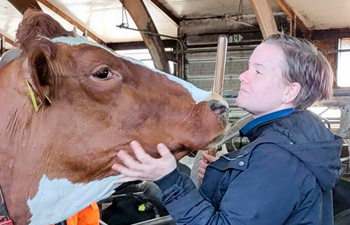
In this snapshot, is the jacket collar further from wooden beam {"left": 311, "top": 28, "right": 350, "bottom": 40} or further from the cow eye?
wooden beam {"left": 311, "top": 28, "right": 350, "bottom": 40}

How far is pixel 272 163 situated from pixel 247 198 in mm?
114

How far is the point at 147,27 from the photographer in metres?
5.68

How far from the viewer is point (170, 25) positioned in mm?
7230

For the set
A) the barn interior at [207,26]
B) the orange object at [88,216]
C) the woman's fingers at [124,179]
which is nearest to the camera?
the woman's fingers at [124,179]

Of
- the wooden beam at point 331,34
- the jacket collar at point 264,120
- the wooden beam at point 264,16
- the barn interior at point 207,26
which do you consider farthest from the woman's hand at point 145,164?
the wooden beam at point 331,34

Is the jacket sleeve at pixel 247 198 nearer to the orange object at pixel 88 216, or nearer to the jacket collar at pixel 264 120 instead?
the jacket collar at pixel 264 120

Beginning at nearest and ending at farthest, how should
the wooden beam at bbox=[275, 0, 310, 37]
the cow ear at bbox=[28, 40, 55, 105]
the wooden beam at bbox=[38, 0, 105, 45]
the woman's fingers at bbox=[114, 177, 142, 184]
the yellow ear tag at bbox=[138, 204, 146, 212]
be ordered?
the cow ear at bbox=[28, 40, 55, 105], the woman's fingers at bbox=[114, 177, 142, 184], the yellow ear tag at bbox=[138, 204, 146, 212], the wooden beam at bbox=[275, 0, 310, 37], the wooden beam at bbox=[38, 0, 105, 45]

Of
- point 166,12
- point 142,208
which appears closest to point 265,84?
point 142,208

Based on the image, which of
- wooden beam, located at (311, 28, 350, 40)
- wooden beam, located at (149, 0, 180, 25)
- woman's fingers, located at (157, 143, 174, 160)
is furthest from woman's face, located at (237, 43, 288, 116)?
wooden beam, located at (311, 28, 350, 40)

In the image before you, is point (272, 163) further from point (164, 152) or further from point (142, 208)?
point (142, 208)

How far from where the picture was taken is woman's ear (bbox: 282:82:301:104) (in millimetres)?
1371

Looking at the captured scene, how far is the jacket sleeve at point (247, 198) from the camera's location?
3.87ft

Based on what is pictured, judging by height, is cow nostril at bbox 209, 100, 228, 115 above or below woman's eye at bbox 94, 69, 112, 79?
below

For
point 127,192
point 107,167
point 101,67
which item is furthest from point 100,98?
point 127,192
